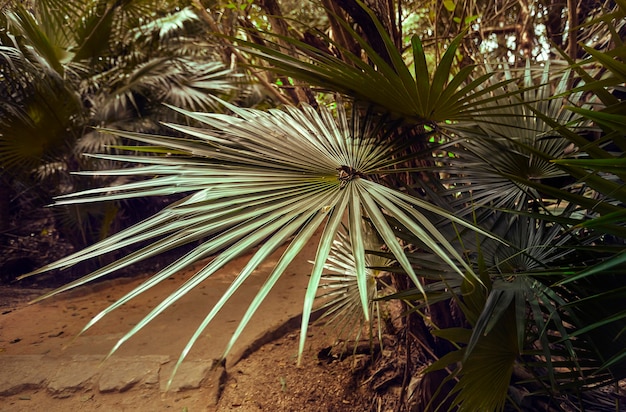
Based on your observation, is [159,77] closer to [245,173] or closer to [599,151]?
[245,173]

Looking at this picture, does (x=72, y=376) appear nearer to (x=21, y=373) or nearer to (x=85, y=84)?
(x=21, y=373)

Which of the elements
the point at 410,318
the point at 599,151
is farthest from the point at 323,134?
the point at 410,318

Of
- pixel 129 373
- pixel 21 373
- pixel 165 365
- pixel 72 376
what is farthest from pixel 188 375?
pixel 21 373

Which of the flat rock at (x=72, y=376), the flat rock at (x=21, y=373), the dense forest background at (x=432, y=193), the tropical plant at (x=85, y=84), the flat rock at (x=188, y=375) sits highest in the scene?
the tropical plant at (x=85, y=84)

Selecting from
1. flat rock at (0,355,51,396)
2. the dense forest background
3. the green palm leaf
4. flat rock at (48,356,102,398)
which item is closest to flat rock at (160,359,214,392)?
flat rock at (48,356,102,398)

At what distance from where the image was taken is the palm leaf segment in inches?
39.2

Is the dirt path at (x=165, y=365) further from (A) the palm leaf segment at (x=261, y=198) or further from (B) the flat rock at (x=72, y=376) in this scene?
(A) the palm leaf segment at (x=261, y=198)

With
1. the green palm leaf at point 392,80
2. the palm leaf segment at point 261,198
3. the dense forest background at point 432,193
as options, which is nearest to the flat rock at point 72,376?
the dense forest background at point 432,193

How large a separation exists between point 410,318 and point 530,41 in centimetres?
254

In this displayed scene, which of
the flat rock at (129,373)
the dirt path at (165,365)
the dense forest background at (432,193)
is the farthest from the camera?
the flat rock at (129,373)

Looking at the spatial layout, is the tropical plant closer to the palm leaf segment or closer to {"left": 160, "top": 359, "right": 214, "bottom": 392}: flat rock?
{"left": 160, "top": 359, "right": 214, "bottom": 392}: flat rock

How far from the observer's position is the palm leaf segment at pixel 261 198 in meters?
1.00

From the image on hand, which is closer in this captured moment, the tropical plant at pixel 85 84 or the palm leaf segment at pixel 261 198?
the palm leaf segment at pixel 261 198

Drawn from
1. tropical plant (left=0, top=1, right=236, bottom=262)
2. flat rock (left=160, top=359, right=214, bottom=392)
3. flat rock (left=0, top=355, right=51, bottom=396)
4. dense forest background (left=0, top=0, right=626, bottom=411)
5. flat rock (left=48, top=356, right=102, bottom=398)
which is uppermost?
tropical plant (left=0, top=1, right=236, bottom=262)
